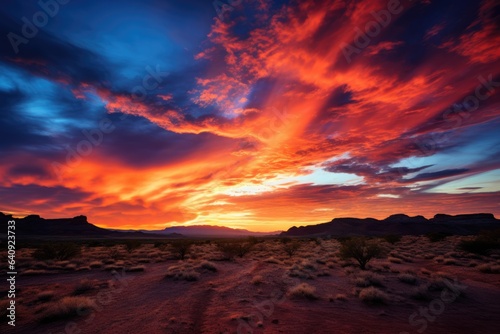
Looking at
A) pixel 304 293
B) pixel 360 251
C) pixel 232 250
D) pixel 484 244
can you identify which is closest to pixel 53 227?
pixel 232 250

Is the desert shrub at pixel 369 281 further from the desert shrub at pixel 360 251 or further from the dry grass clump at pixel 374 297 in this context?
the desert shrub at pixel 360 251

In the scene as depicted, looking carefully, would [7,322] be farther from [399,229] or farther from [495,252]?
[399,229]

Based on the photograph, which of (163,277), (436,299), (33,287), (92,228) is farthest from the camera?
(92,228)

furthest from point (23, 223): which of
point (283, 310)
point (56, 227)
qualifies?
point (283, 310)

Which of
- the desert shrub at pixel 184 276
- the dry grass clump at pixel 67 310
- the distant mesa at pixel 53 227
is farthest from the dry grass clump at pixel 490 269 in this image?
the distant mesa at pixel 53 227

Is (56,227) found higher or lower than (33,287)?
higher

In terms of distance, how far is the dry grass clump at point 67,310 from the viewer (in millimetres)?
10148

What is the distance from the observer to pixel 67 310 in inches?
412

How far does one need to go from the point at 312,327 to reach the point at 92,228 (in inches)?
7292

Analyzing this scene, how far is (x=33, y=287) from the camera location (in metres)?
15.6

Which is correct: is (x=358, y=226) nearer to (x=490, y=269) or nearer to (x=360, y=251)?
(x=490, y=269)

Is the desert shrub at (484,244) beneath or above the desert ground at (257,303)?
above

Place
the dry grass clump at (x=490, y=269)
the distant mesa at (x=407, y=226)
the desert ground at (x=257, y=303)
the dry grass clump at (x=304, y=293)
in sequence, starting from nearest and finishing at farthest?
the desert ground at (x=257, y=303)
the dry grass clump at (x=304, y=293)
the dry grass clump at (x=490, y=269)
the distant mesa at (x=407, y=226)

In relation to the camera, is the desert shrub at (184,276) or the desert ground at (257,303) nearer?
the desert ground at (257,303)
